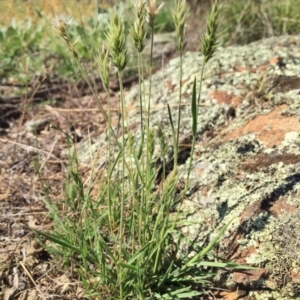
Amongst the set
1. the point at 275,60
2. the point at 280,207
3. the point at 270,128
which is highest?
the point at 275,60

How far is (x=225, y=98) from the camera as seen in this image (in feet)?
8.28

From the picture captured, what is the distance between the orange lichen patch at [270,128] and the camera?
2031 millimetres

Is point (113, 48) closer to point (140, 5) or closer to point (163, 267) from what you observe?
point (140, 5)

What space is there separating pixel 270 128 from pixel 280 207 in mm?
492

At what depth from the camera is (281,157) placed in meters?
1.91

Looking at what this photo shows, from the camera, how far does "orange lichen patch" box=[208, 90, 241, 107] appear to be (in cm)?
249

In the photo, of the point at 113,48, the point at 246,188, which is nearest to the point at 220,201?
Answer: the point at 246,188

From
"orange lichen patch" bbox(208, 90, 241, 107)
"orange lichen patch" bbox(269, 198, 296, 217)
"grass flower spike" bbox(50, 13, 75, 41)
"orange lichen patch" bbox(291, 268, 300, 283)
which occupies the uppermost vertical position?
"grass flower spike" bbox(50, 13, 75, 41)

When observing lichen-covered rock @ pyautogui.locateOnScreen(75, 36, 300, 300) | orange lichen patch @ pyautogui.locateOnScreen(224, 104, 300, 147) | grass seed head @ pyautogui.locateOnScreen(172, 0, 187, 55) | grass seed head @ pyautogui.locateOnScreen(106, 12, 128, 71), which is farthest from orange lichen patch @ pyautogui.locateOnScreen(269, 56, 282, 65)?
grass seed head @ pyautogui.locateOnScreen(106, 12, 128, 71)

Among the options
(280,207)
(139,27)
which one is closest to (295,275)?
(280,207)

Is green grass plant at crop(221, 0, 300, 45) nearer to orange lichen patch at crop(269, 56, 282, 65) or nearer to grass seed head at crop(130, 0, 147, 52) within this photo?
orange lichen patch at crop(269, 56, 282, 65)

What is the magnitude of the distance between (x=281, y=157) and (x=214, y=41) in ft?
2.68

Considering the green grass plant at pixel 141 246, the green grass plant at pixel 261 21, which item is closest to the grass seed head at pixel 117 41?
the green grass plant at pixel 141 246

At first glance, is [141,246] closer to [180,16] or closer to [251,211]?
[251,211]
